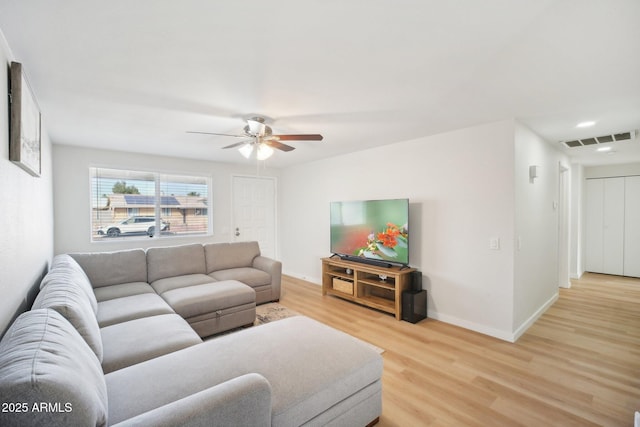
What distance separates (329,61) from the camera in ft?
5.83

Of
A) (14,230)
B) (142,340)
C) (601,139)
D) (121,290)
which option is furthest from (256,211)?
(601,139)

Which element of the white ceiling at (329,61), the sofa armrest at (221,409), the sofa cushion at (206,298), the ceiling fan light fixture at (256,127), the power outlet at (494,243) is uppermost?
the white ceiling at (329,61)

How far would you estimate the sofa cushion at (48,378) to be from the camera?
803 mm

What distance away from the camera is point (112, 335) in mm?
2000

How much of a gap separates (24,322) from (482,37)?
2.63m

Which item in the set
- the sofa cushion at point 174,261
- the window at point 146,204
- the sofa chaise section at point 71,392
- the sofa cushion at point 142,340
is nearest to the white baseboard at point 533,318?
the sofa chaise section at point 71,392

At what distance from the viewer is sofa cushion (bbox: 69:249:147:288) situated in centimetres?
326

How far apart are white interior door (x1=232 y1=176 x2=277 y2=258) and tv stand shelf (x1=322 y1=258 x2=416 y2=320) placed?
1932mm

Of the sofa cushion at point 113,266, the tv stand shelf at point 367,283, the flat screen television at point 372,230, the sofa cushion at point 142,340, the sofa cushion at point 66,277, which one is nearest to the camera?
the sofa cushion at point 142,340

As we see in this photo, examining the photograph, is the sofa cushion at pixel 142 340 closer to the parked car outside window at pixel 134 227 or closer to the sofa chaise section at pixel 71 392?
the sofa chaise section at pixel 71 392

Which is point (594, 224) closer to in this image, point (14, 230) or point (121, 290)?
point (121, 290)

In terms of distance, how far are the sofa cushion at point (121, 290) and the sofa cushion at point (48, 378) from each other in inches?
74.6

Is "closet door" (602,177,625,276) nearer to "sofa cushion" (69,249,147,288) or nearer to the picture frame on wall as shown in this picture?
"sofa cushion" (69,249,147,288)

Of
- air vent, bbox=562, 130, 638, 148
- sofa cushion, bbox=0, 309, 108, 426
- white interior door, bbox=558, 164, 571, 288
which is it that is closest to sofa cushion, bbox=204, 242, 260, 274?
sofa cushion, bbox=0, 309, 108, 426
